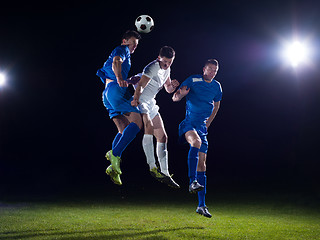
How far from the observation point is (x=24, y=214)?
10.5 m

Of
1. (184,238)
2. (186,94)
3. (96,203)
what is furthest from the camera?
(96,203)

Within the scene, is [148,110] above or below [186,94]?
below

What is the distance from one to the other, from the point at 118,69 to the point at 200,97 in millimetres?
1621

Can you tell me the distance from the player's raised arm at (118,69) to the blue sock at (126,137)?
61cm

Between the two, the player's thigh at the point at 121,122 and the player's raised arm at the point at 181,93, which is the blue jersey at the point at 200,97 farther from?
the player's thigh at the point at 121,122

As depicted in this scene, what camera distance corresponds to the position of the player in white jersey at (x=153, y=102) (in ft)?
16.6

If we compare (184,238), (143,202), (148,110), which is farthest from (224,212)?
(148,110)

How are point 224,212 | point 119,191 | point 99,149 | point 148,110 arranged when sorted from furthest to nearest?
point 99,149 → point 119,191 → point 224,212 → point 148,110

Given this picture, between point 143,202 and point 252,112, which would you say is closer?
point 143,202

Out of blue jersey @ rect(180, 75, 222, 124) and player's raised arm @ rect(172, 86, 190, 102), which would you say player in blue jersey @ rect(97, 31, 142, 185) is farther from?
blue jersey @ rect(180, 75, 222, 124)

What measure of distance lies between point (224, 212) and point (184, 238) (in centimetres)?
438

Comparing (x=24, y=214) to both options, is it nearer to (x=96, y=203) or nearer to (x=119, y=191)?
(x=96, y=203)

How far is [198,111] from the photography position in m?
5.82

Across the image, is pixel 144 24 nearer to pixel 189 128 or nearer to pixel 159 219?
pixel 189 128
